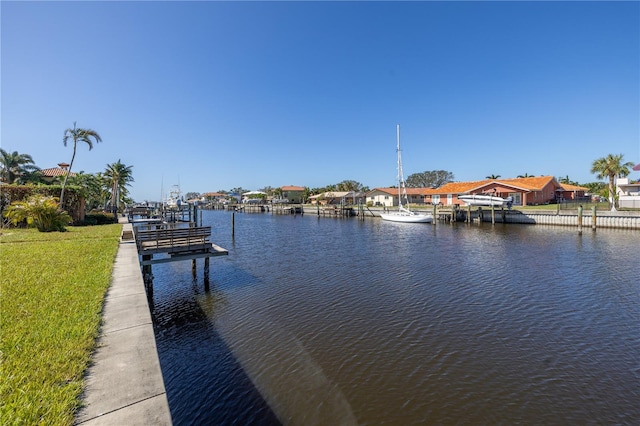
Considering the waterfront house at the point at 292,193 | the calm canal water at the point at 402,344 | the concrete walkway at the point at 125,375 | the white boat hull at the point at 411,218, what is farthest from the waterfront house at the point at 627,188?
the waterfront house at the point at 292,193

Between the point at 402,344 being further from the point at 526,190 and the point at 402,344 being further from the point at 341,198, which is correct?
the point at 341,198

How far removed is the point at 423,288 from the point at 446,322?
394 cm

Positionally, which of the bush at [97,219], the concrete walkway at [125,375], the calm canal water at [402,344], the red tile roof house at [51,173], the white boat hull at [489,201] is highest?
the red tile roof house at [51,173]

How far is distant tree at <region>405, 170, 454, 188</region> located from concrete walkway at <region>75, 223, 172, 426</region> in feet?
442

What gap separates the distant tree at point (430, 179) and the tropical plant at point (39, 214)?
5053 inches

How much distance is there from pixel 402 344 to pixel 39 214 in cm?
2474

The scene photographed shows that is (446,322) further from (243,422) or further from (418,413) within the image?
(243,422)

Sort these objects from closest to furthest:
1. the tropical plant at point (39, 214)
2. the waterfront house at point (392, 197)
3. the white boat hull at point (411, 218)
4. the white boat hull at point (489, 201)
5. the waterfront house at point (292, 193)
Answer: the tropical plant at point (39, 214) → the white boat hull at point (489, 201) → the white boat hull at point (411, 218) → the waterfront house at point (392, 197) → the waterfront house at point (292, 193)

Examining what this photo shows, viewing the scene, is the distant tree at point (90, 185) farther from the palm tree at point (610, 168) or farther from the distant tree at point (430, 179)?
the distant tree at point (430, 179)

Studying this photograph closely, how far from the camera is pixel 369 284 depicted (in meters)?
15.5

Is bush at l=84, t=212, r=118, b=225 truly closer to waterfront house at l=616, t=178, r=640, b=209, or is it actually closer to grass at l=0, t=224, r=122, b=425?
grass at l=0, t=224, r=122, b=425

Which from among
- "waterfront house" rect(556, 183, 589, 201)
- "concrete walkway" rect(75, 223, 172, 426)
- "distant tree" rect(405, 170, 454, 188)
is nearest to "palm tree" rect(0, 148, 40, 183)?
"concrete walkway" rect(75, 223, 172, 426)

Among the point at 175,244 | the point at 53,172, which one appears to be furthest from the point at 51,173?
the point at 175,244

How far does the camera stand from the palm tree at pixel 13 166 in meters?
35.4
